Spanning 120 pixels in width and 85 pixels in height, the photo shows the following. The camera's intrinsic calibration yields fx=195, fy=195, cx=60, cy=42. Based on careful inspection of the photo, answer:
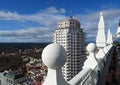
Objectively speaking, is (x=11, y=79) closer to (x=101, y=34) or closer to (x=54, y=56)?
(x=101, y=34)

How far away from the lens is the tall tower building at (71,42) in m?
41.7

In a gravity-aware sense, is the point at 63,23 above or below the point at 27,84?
above

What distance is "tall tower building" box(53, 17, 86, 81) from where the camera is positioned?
4172 centimetres

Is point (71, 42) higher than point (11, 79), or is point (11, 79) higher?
point (71, 42)

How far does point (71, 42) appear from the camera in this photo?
4456cm

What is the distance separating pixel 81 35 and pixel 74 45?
4480 mm

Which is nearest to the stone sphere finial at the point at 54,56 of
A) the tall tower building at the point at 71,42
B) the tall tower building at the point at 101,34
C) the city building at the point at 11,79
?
the tall tower building at the point at 101,34

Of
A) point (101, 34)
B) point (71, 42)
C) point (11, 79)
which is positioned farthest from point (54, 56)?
point (11, 79)

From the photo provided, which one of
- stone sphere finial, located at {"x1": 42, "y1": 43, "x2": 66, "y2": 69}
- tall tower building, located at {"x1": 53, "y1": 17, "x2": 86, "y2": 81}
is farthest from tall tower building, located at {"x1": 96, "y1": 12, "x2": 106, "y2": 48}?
tall tower building, located at {"x1": 53, "y1": 17, "x2": 86, "y2": 81}

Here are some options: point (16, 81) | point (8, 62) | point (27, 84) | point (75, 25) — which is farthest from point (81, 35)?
point (8, 62)

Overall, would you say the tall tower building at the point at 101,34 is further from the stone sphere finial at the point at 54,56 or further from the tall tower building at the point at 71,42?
the tall tower building at the point at 71,42

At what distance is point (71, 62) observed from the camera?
139ft

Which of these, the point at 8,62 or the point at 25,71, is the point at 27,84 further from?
the point at 8,62

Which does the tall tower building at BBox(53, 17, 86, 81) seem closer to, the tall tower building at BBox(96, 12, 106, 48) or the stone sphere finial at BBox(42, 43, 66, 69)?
the tall tower building at BBox(96, 12, 106, 48)
